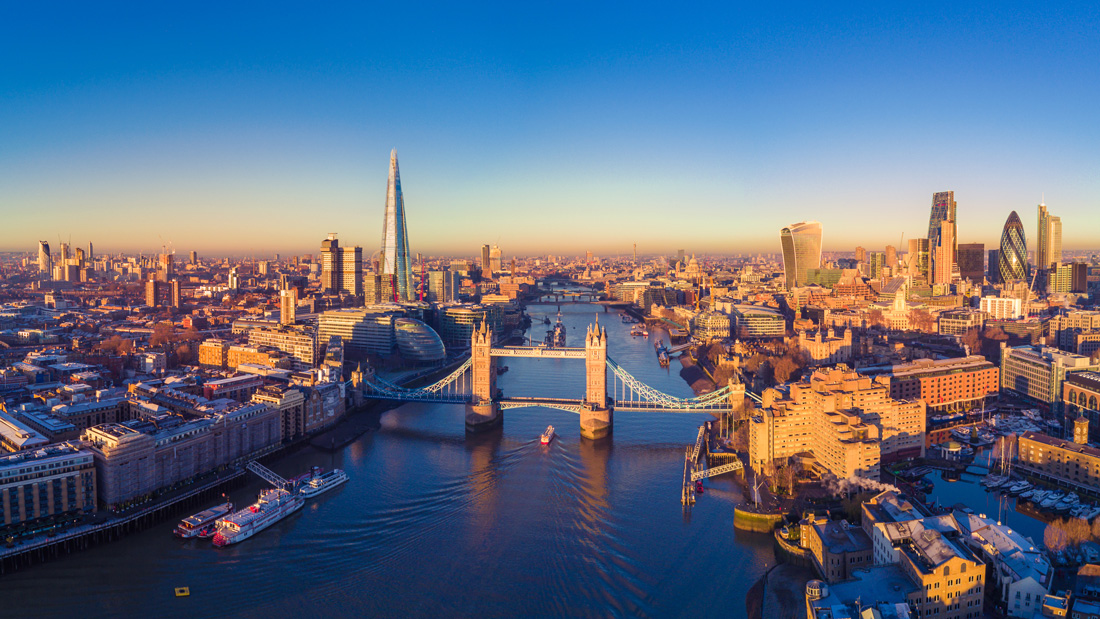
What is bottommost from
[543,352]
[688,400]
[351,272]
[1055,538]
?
→ [1055,538]

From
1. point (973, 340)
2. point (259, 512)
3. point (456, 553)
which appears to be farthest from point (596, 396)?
point (973, 340)

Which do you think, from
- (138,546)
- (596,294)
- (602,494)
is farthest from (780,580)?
(596,294)

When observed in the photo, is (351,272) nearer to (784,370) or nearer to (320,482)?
(784,370)

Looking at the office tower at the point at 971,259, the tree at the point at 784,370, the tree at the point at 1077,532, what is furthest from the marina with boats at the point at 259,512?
the office tower at the point at 971,259

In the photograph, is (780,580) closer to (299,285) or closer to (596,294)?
(299,285)

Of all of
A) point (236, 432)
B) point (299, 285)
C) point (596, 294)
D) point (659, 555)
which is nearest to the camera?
point (659, 555)

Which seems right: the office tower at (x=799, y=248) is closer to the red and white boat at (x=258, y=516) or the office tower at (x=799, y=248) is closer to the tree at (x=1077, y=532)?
the tree at (x=1077, y=532)
